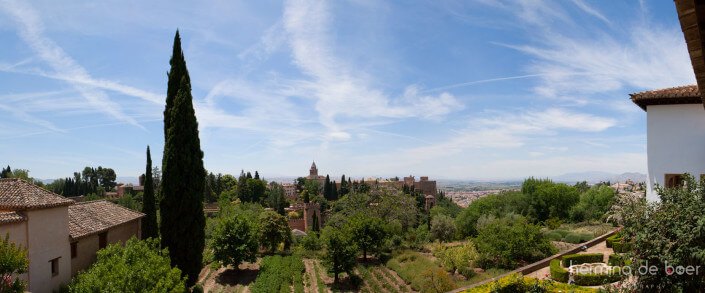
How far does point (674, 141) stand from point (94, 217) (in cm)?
2186

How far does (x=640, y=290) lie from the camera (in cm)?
611

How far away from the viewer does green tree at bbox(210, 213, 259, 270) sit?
63.6 feet

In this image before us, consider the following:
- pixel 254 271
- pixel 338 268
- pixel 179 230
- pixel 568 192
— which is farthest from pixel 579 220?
pixel 179 230

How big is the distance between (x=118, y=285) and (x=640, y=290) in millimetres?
11004

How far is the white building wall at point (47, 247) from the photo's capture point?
951cm

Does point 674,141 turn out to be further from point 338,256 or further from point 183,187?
point 183,187

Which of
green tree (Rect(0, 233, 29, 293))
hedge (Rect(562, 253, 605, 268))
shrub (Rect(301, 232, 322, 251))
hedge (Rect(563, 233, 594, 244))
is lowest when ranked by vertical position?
shrub (Rect(301, 232, 322, 251))

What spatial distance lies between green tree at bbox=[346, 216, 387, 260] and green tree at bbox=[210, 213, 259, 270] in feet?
20.6

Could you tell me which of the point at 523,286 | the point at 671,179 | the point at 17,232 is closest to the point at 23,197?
the point at 17,232

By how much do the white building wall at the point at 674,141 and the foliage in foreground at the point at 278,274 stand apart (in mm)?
15943

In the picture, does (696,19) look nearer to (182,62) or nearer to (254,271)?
(182,62)

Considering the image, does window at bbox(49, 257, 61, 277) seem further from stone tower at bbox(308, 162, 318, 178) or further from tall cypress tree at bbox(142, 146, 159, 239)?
stone tower at bbox(308, 162, 318, 178)

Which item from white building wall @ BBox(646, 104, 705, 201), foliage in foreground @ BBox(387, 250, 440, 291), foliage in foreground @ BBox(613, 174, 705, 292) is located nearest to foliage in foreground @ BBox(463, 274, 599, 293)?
foliage in foreground @ BBox(613, 174, 705, 292)

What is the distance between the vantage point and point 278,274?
754 inches
